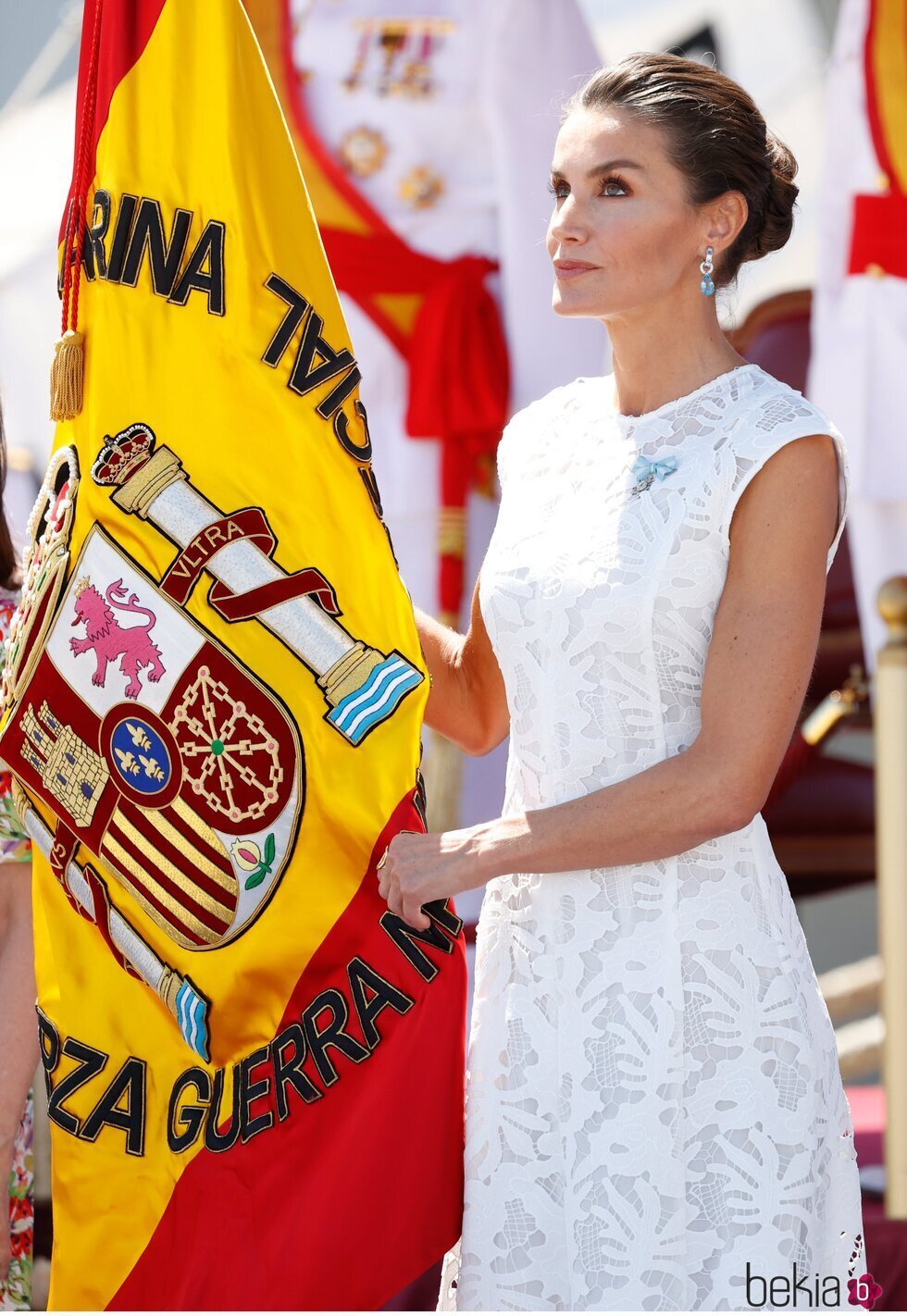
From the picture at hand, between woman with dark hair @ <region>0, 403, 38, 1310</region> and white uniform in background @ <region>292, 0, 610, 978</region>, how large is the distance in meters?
1.34

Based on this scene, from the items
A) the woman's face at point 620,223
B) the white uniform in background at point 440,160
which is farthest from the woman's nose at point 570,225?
the white uniform in background at point 440,160

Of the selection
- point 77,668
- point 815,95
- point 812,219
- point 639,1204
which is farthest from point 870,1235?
point 815,95

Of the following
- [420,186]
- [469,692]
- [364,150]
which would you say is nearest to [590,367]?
[420,186]

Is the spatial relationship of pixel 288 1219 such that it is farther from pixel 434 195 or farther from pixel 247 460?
pixel 434 195

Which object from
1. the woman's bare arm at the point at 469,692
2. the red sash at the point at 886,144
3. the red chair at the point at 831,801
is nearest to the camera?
the woman's bare arm at the point at 469,692

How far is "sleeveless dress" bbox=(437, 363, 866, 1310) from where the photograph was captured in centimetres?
154

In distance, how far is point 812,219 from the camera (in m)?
4.38

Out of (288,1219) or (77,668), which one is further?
(77,668)

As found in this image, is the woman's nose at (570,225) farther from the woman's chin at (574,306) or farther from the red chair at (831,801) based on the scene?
the red chair at (831,801)

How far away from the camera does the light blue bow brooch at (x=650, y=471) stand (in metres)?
1.62

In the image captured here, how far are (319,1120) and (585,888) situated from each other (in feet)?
1.05

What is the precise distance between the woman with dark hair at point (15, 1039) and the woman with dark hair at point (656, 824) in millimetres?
459

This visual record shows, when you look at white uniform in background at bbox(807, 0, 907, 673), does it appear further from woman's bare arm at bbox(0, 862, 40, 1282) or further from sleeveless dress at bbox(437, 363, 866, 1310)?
woman's bare arm at bbox(0, 862, 40, 1282)

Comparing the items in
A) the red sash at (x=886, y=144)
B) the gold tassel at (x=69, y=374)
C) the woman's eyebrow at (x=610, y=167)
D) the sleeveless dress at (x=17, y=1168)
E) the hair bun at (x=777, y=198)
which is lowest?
the sleeveless dress at (x=17, y=1168)
